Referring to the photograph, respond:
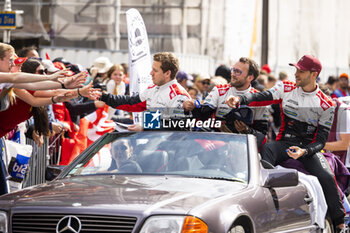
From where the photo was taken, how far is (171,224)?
5.79 meters

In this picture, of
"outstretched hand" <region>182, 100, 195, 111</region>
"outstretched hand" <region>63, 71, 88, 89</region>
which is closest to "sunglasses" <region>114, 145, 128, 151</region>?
"outstretched hand" <region>63, 71, 88, 89</region>

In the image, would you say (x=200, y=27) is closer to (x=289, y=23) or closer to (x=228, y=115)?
(x=289, y=23)

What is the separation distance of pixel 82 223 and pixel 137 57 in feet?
18.8

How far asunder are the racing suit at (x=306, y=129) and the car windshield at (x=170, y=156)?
5.14 ft

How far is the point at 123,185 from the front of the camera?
661 cm

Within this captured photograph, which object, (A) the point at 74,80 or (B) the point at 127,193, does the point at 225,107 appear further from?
(B) the point at 127,193

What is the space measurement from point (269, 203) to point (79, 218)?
1844 millimetres

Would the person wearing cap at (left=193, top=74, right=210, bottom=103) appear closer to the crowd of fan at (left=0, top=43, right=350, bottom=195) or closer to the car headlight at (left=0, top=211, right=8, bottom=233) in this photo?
the crowd of fan at (left=0, top=43, right=350, bottom=195)

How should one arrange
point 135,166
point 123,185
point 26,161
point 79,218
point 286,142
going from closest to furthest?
point 79,218
point 123,185
point 135,166
point 26,161
point 286,142

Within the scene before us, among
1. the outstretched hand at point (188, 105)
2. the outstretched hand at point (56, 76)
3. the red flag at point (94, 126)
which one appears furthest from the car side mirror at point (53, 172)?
the red flag at point (94, 126)

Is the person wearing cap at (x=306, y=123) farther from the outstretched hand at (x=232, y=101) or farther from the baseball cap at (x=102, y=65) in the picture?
the baseball cap at (x=102, y=65)

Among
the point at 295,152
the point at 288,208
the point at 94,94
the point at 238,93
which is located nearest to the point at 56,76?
the point at 94,94

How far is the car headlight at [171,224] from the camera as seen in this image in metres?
5.76

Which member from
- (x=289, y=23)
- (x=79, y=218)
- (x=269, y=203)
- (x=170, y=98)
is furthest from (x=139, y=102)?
(x=289, y=23)
